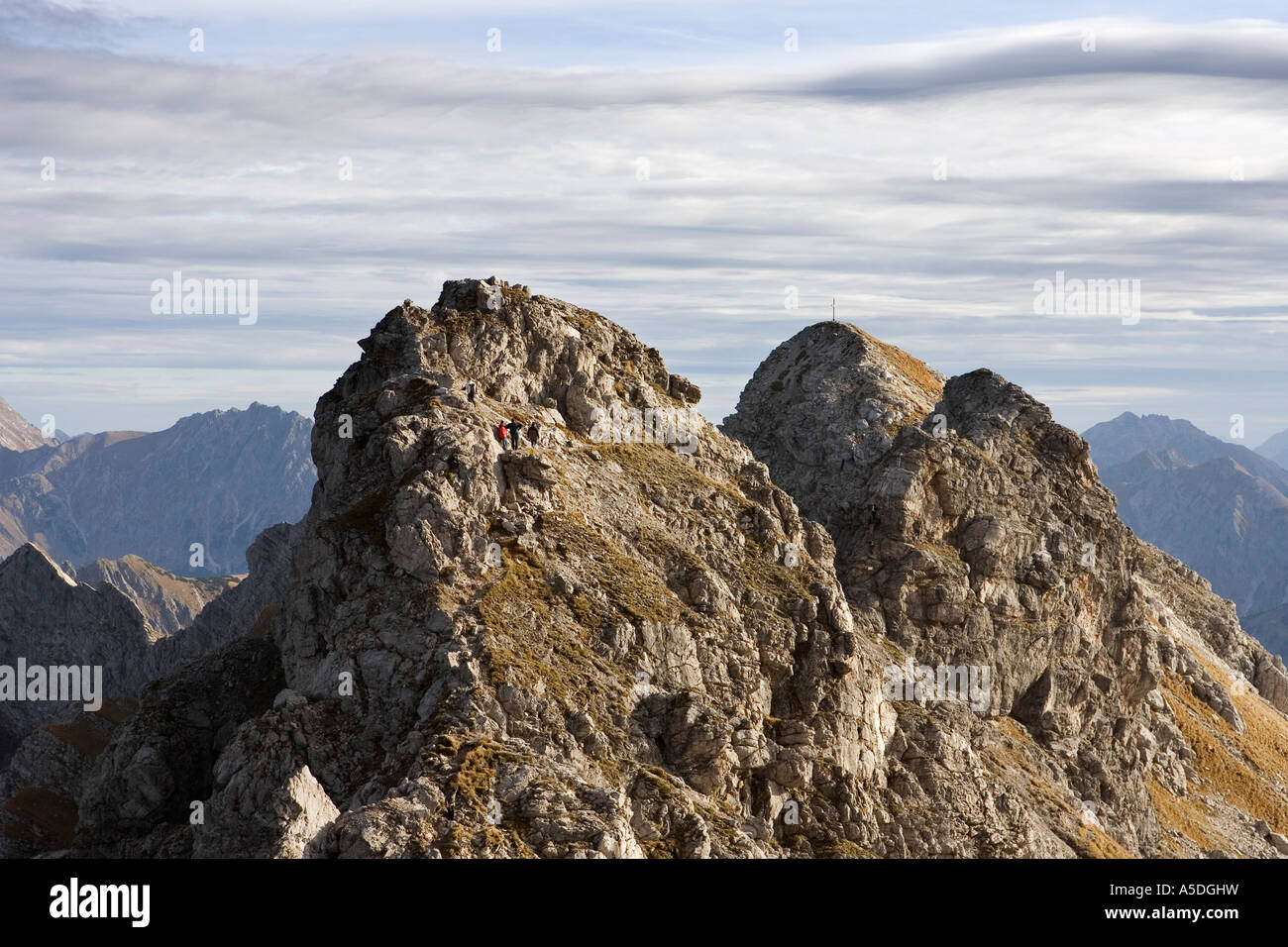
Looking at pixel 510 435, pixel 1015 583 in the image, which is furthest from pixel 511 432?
pixel 1015 583

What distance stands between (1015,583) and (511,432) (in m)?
63.9

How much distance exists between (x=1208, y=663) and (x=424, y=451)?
140m

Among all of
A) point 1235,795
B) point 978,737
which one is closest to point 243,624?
point 978,737

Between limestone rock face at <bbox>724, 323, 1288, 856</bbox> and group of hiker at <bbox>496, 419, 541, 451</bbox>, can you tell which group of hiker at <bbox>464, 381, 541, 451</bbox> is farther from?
limestone rock face at <bbox>724, 323, 1288, 856</bbox>

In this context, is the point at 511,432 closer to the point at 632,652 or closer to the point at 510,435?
the point at 510,435

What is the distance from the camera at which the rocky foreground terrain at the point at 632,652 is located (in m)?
62.7

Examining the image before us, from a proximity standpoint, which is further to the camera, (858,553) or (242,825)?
(858,553)

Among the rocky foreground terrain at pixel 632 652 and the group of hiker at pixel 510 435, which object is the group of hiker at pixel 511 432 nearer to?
the group of hiker at pixel 510 435

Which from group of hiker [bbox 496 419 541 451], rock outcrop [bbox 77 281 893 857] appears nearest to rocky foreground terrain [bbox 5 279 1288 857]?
rock outcrop [bbox 77 281 893 857]

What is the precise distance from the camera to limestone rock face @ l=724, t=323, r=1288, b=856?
119250mm

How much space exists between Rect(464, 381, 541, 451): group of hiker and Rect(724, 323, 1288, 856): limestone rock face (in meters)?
39.2

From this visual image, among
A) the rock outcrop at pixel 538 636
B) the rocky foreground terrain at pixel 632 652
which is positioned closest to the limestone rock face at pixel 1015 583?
the rocky foreground terrain at pixel 632 652
